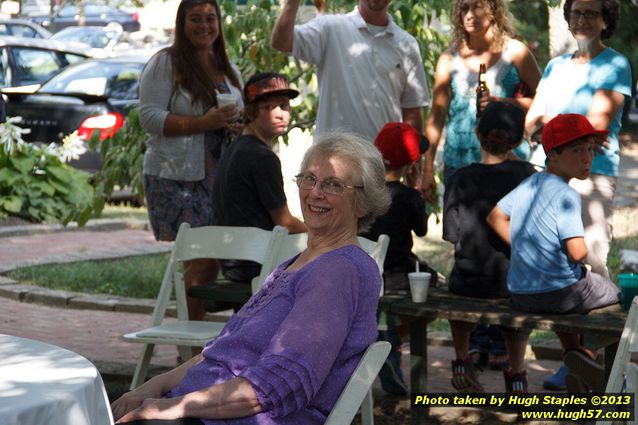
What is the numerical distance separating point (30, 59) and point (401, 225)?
1188 centimetres

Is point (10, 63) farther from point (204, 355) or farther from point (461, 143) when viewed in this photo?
point (204, 355)

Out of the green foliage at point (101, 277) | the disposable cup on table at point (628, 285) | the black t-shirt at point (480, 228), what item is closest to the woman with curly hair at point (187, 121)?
the black t-shirt at point (480, 228)

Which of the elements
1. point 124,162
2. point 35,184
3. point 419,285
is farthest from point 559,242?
point 35,184

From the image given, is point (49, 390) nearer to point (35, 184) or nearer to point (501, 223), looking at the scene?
point (501, 223)

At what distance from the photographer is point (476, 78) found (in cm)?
734

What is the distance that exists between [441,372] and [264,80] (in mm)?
2037

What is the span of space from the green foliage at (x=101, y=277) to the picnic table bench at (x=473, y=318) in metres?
4.06

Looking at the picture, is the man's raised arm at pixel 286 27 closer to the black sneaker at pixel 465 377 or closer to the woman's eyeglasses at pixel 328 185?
the black sneaker at pixel 465 377

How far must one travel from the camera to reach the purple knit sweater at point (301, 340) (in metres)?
3.96

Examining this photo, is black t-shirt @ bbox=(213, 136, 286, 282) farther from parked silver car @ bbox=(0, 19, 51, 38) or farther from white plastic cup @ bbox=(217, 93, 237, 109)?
parked silver car @ bbox=(0, 19, 51, 38)

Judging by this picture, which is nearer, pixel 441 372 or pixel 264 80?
pixel 264 80

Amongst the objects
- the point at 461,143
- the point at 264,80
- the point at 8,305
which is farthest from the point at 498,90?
the point at 8,305

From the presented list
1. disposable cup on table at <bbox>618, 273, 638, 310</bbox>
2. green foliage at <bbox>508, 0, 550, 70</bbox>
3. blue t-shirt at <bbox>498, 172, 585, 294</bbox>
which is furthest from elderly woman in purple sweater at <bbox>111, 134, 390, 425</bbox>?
green foliage at <bbox>508, 0, 550, 70</bbox>

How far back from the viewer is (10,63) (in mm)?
17156
